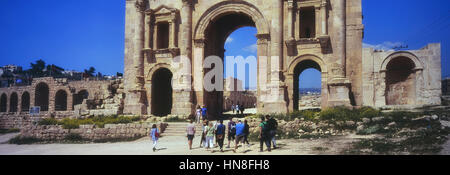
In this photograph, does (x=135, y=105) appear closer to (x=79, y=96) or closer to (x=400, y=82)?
(x=79, y=96)

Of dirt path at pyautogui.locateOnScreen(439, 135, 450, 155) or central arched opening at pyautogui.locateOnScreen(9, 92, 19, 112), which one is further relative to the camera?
central arched opening at pyautogui.locateOnScreen(9, 92, 19, 112)

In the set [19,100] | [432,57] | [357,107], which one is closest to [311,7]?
[357,107]

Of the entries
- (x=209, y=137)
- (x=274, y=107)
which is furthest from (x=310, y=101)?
(x=209, y=137)

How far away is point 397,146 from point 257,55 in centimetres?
1192

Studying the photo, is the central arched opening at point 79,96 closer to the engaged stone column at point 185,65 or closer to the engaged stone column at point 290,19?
the engaged stone column at point 185,65

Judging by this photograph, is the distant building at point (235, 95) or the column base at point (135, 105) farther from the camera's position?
the distant building at point (235, 95)

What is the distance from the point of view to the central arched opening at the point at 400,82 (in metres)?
22.3

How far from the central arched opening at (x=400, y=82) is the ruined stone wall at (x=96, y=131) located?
16488mm

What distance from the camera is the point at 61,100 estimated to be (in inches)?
1519

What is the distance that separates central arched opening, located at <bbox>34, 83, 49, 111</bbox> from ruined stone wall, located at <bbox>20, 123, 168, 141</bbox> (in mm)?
22150

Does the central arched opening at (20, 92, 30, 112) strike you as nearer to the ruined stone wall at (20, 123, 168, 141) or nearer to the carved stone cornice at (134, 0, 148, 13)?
the ruined stone wall at (20, 123, 168, 141)

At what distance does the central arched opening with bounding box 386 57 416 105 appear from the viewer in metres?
22.3

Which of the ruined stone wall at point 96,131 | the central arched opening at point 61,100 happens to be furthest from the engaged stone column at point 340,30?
the central arched opening at point 61,100

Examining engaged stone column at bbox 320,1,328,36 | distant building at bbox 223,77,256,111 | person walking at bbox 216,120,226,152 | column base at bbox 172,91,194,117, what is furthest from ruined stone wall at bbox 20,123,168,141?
distant building at bbox 223,77,256,111
